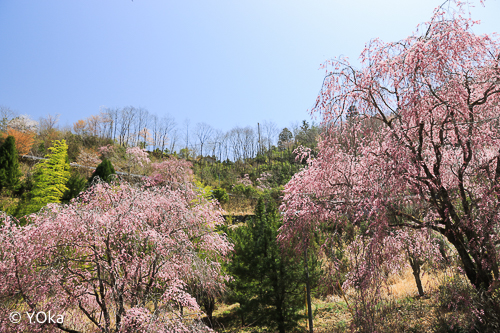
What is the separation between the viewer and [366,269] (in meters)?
4.72

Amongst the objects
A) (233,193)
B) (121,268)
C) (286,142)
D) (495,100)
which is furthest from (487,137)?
(286,142)

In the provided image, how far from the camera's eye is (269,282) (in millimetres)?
7809

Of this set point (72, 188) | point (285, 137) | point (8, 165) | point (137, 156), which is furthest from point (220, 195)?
point (285, 137)

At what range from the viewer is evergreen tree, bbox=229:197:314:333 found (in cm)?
768

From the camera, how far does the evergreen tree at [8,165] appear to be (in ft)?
56.8

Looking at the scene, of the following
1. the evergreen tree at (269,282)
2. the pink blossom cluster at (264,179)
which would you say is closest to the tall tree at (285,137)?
the pink blossom cluster at (264,179)

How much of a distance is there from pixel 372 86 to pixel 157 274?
5.25 metres

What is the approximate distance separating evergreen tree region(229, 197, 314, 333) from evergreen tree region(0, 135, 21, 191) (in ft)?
57.3

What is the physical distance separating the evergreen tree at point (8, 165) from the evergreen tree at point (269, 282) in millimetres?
17466

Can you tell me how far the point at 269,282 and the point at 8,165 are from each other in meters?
19.2

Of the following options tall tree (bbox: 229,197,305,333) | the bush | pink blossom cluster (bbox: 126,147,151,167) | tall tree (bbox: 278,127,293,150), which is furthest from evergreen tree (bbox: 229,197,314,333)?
tall tree (bbox: 278,127,293,150)

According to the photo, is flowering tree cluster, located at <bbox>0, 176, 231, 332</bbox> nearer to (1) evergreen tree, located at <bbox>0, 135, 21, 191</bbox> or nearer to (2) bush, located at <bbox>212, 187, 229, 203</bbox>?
(1) evergreen tree, located at <bbox>0, 135, 21, 191</bbox>

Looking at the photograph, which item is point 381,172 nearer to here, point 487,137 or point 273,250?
point 487,137

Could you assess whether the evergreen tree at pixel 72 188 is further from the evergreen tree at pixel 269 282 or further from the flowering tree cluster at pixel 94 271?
the flowering tree cluster at pixel 94 271
